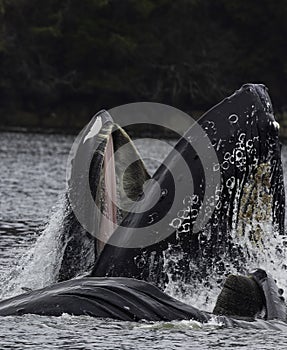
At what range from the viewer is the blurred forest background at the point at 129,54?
65812 mm

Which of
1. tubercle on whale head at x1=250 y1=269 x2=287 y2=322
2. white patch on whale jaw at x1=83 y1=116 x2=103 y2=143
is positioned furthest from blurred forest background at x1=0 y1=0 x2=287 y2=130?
tubercle on whale head at x1=250 y1=269 x2=287 y2=322

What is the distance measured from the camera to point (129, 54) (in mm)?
67438

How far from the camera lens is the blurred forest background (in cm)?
6581

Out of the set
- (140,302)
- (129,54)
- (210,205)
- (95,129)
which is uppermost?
(129,54)

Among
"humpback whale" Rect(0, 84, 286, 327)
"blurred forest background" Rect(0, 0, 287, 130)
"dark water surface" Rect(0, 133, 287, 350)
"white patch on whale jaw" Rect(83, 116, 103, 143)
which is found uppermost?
"blurred forest background" Rect(0, 0, 287, 130)

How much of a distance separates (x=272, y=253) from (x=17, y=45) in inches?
2213

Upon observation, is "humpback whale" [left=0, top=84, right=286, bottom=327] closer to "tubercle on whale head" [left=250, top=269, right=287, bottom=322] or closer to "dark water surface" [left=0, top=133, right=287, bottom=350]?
"tubercle on whale head" [left=250, top=269, right=287, bottom=322]

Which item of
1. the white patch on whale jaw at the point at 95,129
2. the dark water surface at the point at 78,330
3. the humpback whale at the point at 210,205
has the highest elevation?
the white patch on whale jaw at the point at 95,129

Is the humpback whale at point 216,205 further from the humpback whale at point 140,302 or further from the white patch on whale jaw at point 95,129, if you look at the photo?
the white patch on whale jaw at point 95,129

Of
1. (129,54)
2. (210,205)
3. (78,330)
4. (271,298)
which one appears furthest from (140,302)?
(129,54)

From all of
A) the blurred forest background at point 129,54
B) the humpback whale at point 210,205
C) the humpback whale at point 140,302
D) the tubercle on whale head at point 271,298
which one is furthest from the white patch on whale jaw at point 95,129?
the blurred forest background at point 129,54

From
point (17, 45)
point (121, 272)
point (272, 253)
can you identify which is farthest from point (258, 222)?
point (17, 45)

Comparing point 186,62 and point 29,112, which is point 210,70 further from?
point 29,112

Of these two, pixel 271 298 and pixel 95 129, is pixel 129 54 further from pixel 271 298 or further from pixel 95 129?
pixel 271 298
